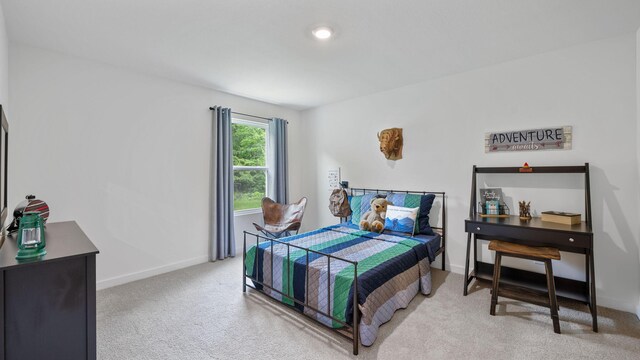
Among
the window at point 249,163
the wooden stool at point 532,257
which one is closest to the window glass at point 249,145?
the window at point 249,163

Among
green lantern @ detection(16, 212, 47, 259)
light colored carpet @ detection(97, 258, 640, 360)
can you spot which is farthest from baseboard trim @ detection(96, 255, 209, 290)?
green lantern @ detection(16, 212, 47, 259)

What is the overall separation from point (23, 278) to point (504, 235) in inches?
125

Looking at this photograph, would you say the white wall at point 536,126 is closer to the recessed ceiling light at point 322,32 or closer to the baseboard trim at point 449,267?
the baseboard trim at point 449,267

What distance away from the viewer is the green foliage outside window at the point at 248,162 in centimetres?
431

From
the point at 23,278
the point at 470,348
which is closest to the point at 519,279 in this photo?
the point at 470,348

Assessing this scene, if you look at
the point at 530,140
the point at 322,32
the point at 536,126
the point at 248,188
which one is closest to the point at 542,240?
the point at 530,140

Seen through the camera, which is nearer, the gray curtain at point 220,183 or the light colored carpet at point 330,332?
the light colored carpet at point 330,332

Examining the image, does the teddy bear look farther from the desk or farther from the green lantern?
the green lantern

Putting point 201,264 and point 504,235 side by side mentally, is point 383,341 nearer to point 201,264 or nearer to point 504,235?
point 504,235

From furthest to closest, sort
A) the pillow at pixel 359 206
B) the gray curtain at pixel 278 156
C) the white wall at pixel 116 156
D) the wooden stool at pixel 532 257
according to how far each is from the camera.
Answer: the gray curtain at pixel 278 156, the pillow at pixel 359 206, the white wall at pixel 116 156, the wooden stool at pixel 532 257

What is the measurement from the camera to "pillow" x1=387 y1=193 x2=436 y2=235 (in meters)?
3.34

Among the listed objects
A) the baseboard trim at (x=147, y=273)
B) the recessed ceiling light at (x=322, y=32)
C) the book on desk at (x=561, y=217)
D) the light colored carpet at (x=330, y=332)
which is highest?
the recessed ceiling light at (x=322, y=32)

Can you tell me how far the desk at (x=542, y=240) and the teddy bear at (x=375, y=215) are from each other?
0.97 m

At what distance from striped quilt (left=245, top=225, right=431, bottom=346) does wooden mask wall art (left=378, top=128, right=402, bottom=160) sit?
45.9 inches
